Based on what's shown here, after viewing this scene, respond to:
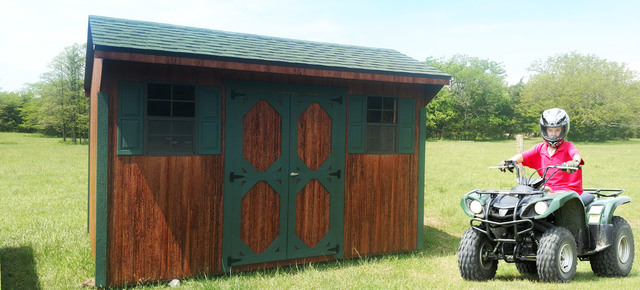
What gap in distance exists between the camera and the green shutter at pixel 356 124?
22.6 feet

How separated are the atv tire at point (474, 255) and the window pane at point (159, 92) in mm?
3668

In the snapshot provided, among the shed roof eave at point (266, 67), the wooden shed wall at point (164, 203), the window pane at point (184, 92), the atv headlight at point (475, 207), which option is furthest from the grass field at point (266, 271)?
the shed roof eave at point (266, 67)

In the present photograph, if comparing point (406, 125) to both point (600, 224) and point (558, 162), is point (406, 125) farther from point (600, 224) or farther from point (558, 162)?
point (600, 224)

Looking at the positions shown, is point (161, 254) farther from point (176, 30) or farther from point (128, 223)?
point (176, 30)

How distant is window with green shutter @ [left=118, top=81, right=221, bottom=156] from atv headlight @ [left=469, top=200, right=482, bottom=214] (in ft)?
9.84

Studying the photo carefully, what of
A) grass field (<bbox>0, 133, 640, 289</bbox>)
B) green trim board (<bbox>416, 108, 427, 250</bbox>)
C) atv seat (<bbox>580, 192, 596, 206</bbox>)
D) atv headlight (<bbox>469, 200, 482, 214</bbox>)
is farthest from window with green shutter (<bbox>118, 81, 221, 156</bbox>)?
atv seat (<bbox>580, 192, 596, 206</bbox>)

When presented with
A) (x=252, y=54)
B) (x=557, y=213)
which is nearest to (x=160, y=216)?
(x=252, y=54)

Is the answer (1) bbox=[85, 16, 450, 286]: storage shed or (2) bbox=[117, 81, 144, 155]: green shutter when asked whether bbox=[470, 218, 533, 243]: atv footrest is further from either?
(2) bbox=[117, 81, 144, 155]: green shutter

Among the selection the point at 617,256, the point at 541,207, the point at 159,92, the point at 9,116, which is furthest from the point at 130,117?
the point at 9,116

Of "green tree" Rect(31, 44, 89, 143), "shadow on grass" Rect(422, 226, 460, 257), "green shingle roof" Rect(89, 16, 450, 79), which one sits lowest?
"shadow on grass" Rect(422, 226, 460, 257)

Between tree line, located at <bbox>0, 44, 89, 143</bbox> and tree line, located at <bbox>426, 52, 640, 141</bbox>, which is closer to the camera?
tree line, located at <bbox>0, 44, 89, 143</bbox>

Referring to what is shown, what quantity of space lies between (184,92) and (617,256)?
5.29 m

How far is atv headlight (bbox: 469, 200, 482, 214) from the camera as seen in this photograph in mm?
5043

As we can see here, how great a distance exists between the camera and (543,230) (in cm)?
508
